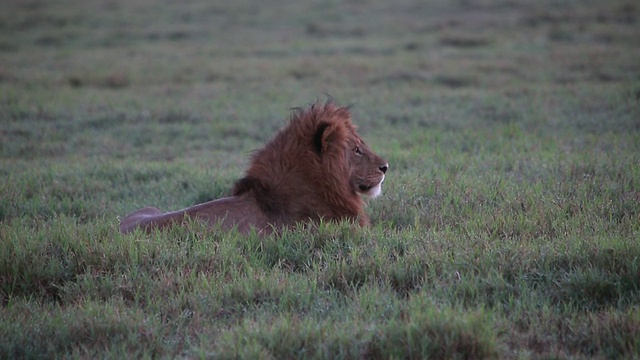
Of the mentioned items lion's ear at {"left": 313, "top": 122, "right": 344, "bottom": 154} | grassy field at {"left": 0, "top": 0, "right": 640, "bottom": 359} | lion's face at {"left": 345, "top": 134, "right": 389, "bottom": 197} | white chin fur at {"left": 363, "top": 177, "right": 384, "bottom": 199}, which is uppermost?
lion's ear at {"left": 313, "top": 122, "right": 344, "bottom": 154}

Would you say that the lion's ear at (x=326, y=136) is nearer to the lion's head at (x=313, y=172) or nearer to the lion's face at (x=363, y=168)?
the lion's head at (x=313, y=172)

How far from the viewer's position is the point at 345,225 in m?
5.11

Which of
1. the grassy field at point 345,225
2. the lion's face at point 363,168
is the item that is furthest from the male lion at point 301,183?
the grassy field at point 345,225

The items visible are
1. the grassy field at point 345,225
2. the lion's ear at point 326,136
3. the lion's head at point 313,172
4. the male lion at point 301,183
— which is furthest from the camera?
the lion's ear at point 326,136

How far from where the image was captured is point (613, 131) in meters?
9.20

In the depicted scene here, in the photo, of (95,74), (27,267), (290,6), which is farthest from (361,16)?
(27,267)

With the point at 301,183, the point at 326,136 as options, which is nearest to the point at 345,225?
Answer: the point at 301,183

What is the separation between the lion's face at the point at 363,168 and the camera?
579 cm

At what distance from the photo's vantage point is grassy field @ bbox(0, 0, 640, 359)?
368cm

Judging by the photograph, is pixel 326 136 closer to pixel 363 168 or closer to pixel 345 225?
pixel 363 168

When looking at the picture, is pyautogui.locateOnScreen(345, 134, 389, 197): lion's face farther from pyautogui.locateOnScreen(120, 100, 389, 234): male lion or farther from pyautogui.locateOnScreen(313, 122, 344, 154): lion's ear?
pyautogui.locateOnScreen(313, 122, 344, 154): lion's ear

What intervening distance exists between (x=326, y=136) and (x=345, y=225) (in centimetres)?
79

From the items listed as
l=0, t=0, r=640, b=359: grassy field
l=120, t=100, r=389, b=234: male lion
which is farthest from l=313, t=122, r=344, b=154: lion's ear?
l=0, t=0, r=640, b=359: grassy field

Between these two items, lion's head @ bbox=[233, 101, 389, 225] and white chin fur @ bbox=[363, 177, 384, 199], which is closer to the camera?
lion's head @ bbox=[233, 101, 389, 225]
